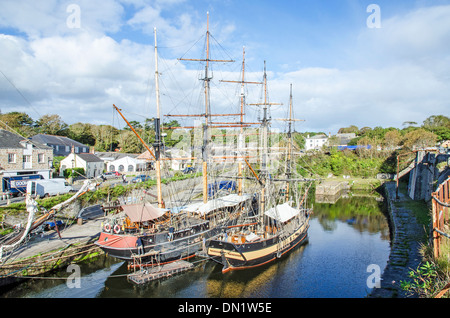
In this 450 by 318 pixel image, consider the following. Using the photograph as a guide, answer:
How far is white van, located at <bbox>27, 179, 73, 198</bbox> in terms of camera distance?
1018 inches

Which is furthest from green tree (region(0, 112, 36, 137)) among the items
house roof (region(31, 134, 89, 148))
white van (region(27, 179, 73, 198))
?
white van (region(27, 179, 73, 198))

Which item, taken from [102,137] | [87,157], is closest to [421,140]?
[87,157]

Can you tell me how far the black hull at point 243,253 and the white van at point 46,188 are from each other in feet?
59.0

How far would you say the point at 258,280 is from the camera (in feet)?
58.4

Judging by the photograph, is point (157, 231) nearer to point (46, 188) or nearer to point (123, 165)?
point (46, 188)

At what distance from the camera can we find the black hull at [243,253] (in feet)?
59.8

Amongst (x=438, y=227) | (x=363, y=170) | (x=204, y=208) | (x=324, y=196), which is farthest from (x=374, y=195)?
(x=438, y=227)

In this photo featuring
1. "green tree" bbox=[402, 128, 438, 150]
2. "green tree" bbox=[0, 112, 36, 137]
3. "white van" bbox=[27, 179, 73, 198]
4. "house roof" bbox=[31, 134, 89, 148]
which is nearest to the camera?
"white van" bbox=[27, 179, 73, 198]

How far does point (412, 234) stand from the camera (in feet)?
67.9

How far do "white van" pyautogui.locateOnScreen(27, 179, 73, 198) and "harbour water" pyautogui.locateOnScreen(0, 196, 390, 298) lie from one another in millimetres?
11154

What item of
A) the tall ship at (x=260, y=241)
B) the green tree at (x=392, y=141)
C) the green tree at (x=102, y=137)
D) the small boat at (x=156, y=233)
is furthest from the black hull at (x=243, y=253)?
the green tree at (x=392, y=141)

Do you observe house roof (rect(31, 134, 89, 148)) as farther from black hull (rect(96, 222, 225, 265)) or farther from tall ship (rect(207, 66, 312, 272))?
tall ship (rect(207, 66, 312, 272))
